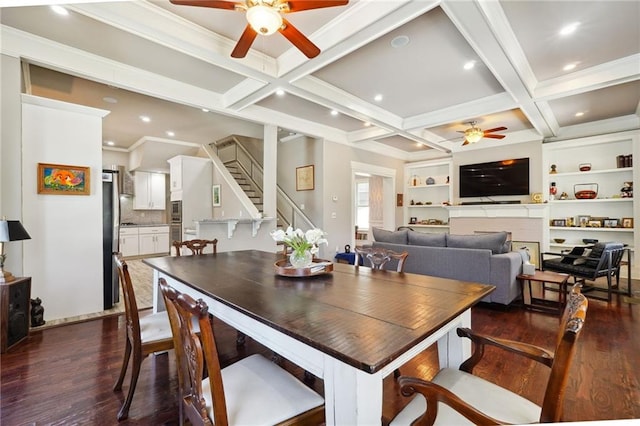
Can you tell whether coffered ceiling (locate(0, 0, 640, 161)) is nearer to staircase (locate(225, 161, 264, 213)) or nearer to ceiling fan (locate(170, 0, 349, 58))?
ceiling fan (locate(170, 0, 349, 58))

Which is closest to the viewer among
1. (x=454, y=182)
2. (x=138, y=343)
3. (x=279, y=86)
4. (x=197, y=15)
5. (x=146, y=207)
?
(x=138, y=343)

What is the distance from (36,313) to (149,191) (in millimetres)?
5692

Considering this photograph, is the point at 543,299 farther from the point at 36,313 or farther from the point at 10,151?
the point at 10,151

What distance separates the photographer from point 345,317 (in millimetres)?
1203

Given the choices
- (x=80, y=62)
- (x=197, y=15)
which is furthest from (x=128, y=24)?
(x=80, y=62)

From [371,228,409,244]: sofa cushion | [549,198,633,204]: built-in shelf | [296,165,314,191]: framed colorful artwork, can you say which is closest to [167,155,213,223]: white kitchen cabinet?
[296,165,314,191]: framed colorful artwork

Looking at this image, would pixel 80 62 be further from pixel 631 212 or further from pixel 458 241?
pixel 631 212

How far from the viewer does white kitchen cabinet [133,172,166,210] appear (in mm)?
7920

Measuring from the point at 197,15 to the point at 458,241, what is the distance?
12.3 feet

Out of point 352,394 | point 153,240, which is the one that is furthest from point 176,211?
point 352,394

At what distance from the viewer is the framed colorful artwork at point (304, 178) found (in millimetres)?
6219

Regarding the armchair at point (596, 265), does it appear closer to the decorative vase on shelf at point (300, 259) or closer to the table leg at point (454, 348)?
the table leg at point (454, 348)

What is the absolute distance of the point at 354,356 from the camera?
2.88ft

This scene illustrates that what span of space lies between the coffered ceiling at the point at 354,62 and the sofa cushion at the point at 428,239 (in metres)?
2.07
